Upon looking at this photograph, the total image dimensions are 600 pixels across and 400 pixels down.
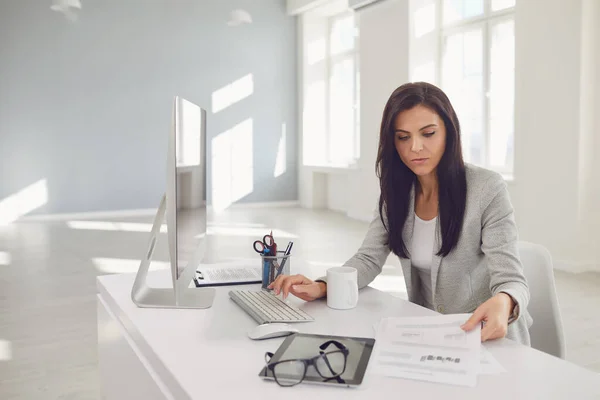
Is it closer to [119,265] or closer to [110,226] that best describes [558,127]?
[119,265]

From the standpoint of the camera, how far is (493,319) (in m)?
1.16

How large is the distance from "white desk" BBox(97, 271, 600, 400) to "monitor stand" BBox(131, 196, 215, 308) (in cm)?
2

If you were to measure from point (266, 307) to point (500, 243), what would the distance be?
612 mm

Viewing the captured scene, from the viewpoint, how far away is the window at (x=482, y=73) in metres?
5.98

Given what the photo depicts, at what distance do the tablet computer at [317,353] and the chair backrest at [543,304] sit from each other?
2.07 feet

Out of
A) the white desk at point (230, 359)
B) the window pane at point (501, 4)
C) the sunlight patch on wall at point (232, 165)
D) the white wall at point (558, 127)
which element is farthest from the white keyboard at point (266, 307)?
the sunlight patch on wall at point (232, 165)

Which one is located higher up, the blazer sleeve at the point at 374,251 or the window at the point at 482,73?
the window at the point at 482,73

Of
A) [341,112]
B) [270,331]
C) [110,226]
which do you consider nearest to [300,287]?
[270,331]

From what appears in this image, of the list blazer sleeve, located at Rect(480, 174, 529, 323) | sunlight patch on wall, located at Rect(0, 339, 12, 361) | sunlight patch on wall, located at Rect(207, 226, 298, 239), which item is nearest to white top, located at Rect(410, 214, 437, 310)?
blazer sleeve, located at Rect(480, 174, 529, 323)

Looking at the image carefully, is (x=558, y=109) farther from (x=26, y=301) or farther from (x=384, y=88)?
(x=26, y=301)

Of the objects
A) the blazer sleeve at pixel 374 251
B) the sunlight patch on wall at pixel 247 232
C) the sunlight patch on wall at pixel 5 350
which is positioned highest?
the blazer sleeve at pixel 374 251

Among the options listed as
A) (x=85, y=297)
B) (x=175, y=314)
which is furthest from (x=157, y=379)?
(x=85, y=297)

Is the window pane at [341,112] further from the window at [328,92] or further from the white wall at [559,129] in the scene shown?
the white wall at [559,129]

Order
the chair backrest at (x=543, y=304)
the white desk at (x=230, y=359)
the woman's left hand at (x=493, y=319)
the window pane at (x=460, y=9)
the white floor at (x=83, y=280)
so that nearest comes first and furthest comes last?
the white desk at (x=230, y=359)
the woman's left hand at (x=493, y=319)
the chair backrest at (x=543, y=304)
the white floor at (x=83, y=280)
the window pane at (x=460, y=9)
